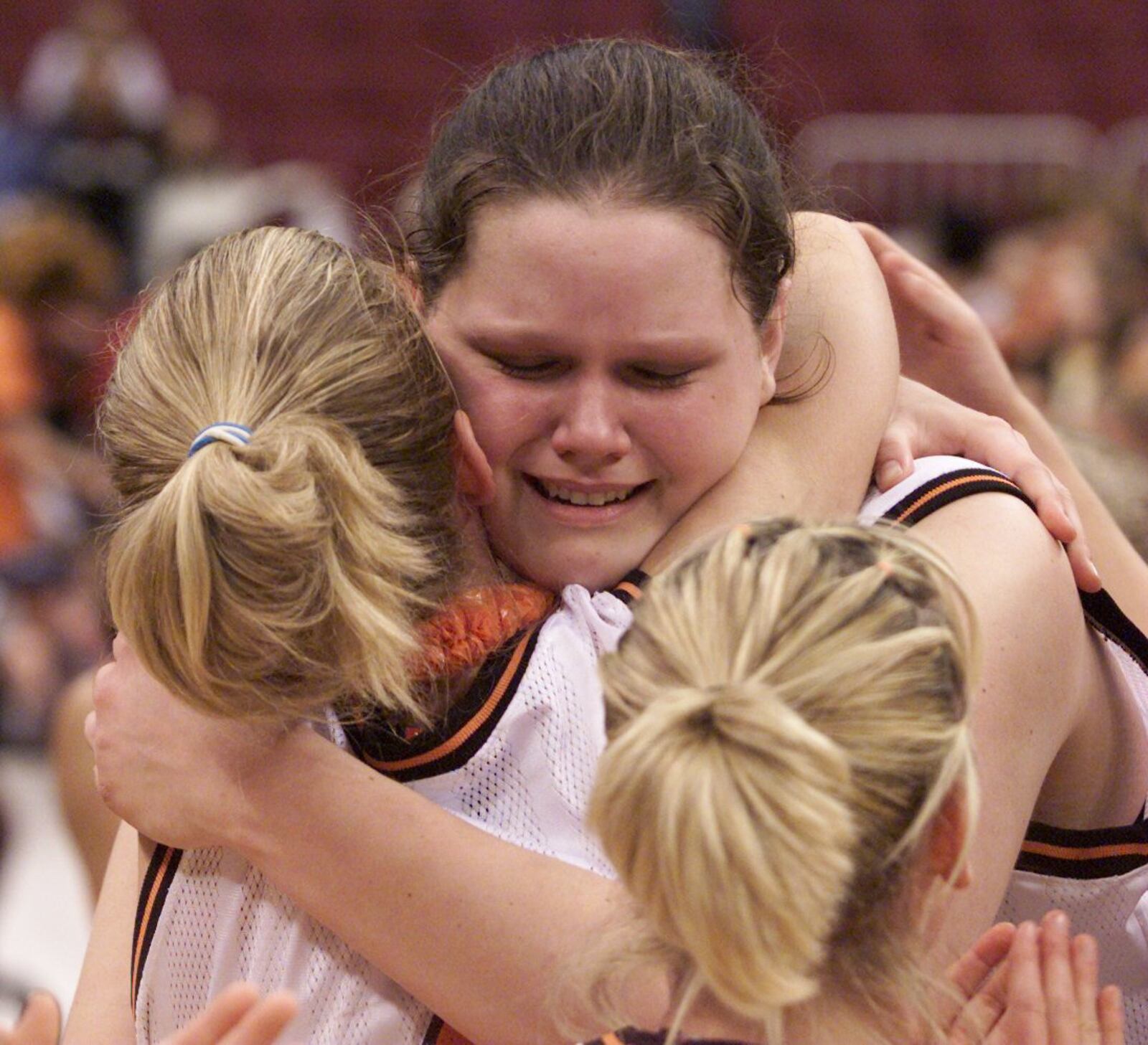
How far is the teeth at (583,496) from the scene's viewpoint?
4.83 feet

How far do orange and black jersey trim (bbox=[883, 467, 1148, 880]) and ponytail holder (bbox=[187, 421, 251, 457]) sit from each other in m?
0.59

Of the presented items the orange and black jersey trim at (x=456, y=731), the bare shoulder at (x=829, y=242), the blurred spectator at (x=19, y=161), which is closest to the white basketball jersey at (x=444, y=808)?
the orange and black jersey trim at (x=456, y=731)

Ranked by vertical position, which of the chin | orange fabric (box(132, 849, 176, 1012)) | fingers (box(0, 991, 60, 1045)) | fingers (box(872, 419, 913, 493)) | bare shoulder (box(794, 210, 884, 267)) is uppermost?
bare shoulder (box(794, 210, 884, 267))

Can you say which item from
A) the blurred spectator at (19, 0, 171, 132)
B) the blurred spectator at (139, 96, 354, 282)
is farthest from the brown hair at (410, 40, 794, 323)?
the blurred spectator at (19, 0, 171, 132)

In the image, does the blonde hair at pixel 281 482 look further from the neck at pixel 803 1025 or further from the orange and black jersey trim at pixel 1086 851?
the orange and black jersey trim at pixel 1086 851

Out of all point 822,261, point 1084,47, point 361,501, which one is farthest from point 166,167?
point 361,501

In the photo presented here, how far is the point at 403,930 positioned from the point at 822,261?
812 millimetres

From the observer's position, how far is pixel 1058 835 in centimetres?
151

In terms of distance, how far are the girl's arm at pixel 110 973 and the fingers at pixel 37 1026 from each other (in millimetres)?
272

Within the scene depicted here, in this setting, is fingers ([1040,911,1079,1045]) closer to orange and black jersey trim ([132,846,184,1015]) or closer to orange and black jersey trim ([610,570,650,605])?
orange and black jersey trim ([610,570,650,605])

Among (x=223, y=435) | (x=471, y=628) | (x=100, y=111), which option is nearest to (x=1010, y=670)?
(x=471, y=628)

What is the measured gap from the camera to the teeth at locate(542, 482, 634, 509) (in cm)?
147

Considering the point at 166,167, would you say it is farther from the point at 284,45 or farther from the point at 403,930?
the point at 403,930

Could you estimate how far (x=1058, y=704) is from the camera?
1.41 m
